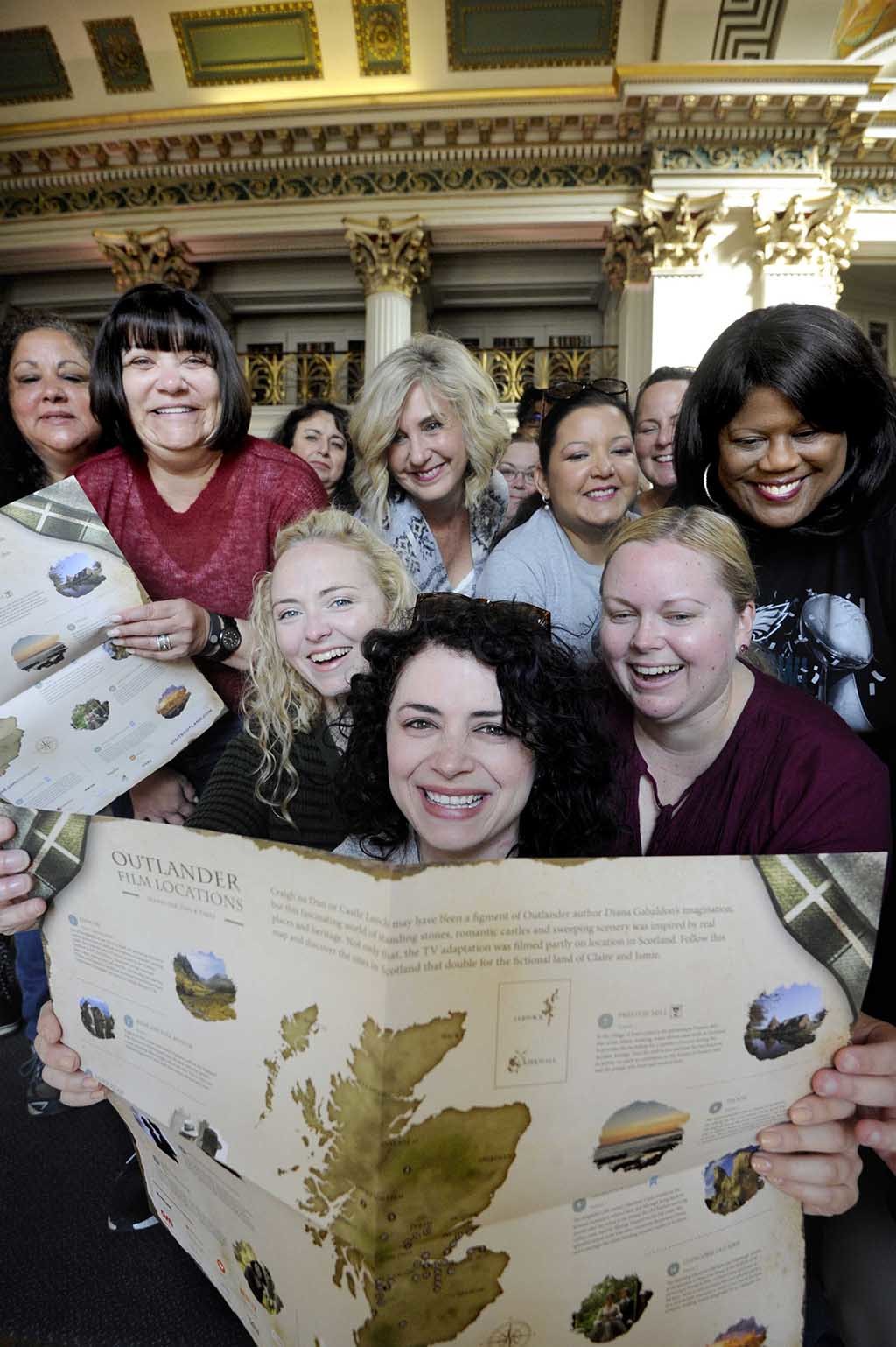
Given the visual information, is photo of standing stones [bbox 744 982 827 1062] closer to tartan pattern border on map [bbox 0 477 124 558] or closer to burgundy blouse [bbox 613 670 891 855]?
burgundy blouse [bbox 613 670 891 855]

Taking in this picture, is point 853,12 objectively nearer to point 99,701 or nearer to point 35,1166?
point 99,701

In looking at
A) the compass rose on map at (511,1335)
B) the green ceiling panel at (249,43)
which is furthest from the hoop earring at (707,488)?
the green ceiling panel at (249,43)

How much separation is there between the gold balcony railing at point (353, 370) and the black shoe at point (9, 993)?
309 inches

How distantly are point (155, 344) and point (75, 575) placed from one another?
594 millimetres

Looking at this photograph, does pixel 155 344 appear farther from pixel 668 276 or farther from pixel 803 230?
pixel 803 230

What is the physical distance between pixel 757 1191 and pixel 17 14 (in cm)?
1141

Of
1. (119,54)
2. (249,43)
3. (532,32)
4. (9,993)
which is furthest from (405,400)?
(119,54)

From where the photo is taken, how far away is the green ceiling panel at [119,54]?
8.32 meters

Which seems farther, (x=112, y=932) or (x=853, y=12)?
(x=853, y=12)

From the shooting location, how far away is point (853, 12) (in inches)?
311

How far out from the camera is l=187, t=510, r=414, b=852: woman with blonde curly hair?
1457mm

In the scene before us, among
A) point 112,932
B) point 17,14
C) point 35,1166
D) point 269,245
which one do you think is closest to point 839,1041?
point 112,932

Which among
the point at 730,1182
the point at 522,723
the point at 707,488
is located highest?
the point at 707,488

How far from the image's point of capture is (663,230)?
8.36 metres
